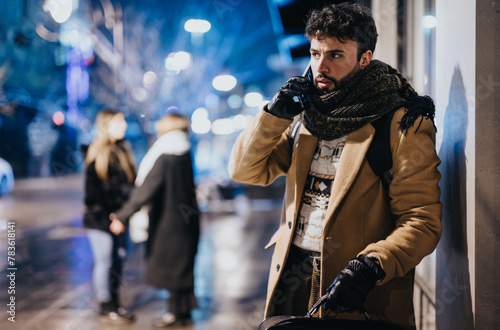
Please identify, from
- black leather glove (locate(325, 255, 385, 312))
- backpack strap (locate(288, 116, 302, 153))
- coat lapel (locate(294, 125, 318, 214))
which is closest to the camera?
black leather glove (locate(325, 255, 385, 312))

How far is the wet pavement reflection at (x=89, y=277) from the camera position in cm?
487

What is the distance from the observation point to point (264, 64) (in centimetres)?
3303

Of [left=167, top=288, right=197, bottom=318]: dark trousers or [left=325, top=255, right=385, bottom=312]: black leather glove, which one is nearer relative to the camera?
[left=325, top=255, right=385, bottom=312]: black leather glove

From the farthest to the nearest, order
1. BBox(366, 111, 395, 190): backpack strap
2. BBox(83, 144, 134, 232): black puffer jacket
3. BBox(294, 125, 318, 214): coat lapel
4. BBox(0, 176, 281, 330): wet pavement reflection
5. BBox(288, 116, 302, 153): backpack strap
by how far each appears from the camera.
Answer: BBox(0, 176, 281, 330): wet pavement reflection, BBox(83, 144, 134, 232): black puffer jacket, BBox(288, 116, 302, 153): backpack strap, BBox(294, 125, 318, 214): coat lapel, BBox(366, 111, 395, 190): backpack strap

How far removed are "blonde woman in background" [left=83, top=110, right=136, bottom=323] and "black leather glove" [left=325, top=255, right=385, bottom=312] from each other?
3560 millimetres

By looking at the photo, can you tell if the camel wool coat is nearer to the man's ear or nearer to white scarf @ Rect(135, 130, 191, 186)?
the man's ear

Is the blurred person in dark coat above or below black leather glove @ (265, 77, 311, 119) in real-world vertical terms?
below

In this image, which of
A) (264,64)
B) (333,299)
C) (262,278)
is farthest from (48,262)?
(264,64)

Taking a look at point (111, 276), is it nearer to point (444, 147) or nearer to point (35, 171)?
point (444, 147)

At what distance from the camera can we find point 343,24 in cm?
192

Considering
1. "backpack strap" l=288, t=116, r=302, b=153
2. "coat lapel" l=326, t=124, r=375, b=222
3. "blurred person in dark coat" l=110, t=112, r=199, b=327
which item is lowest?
"blurred person in dark coat" l=110, t=112, r=199, b=327

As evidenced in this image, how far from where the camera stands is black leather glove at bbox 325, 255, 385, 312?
5.50ft

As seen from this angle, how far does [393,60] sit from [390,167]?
3.09 meters

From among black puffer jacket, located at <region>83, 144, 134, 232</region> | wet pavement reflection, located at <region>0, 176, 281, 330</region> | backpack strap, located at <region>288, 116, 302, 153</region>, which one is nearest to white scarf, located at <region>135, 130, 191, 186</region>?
black puffer jacket, located at <region>83, 144, 134, 232</region>
